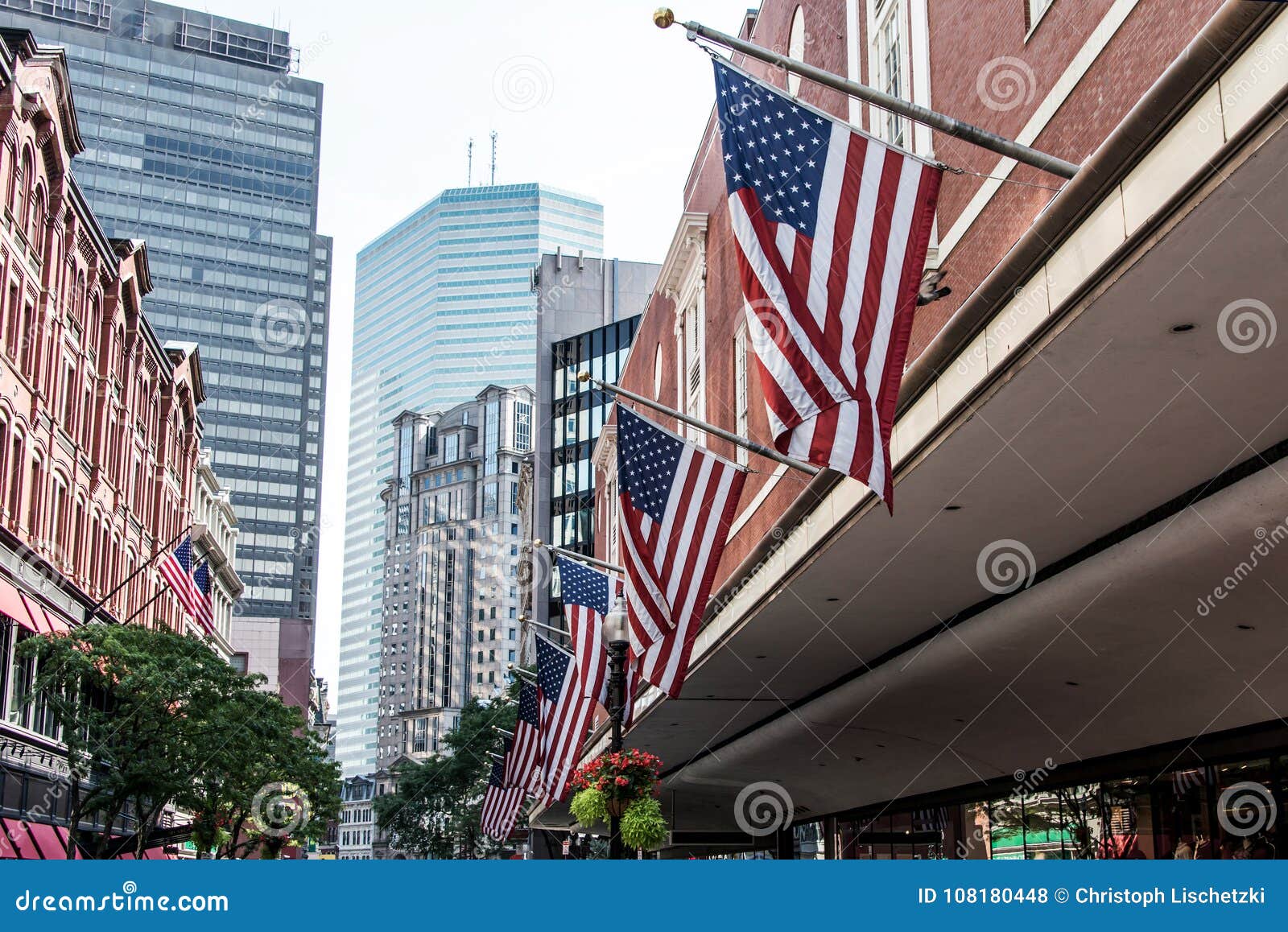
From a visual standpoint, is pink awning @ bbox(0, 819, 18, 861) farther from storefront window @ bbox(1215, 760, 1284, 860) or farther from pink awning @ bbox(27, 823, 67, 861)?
storefront window @ bbox(1215, 760, 1284, 860)

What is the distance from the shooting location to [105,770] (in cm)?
3397

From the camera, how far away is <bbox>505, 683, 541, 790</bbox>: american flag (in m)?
35.2

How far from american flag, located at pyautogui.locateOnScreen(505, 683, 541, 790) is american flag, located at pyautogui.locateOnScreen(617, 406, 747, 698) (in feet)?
56.2

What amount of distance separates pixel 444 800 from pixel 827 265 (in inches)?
3240

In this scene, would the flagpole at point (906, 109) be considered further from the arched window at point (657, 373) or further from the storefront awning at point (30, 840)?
the arched window at point (657, 373)

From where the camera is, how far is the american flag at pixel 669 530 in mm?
15180

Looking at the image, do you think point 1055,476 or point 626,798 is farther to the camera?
point 626,798

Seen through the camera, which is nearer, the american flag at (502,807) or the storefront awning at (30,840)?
the storefront awning at (30,840)

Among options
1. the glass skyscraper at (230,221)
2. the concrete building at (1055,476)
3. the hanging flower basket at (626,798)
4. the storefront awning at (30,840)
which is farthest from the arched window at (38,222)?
the glass skyscraper at (230,221)

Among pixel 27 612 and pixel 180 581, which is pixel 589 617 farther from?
pixel 180 581

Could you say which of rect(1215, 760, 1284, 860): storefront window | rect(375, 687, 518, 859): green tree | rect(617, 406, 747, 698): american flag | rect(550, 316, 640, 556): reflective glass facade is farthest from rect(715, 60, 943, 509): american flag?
rect(550, 316, 640, 556): reflective glass facade

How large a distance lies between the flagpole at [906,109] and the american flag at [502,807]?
33.1 m

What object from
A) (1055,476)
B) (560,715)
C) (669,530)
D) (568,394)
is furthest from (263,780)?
(568,394)

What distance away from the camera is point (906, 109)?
364 inches
